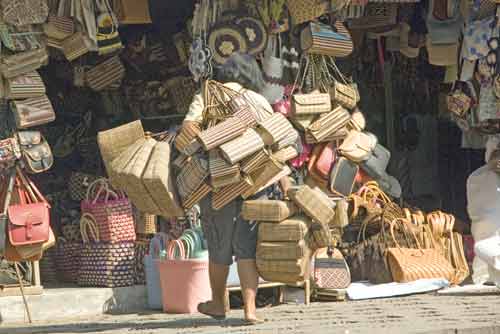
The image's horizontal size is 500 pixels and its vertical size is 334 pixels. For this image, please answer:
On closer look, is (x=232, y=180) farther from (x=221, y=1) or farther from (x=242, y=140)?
(x=221, y=1)

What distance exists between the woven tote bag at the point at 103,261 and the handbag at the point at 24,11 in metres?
1.86

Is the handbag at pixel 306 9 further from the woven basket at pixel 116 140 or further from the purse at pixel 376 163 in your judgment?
the woven basket at pixel 116 140

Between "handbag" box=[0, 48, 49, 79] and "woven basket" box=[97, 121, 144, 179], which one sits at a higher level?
"handbag" box=[0, 48, 49, 79]

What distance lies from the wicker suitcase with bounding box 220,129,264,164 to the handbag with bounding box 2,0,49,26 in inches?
94.2

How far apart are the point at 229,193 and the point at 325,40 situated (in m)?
2.55

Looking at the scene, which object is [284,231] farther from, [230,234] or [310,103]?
[310,103]

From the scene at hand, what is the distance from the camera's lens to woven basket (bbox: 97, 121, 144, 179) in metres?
8.95

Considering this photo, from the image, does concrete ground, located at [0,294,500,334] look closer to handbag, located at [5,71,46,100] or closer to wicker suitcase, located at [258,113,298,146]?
wicker suitcase, located at [258,113,298,146]

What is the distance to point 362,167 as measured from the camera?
38.1 ft

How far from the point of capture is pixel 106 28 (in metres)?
10.9

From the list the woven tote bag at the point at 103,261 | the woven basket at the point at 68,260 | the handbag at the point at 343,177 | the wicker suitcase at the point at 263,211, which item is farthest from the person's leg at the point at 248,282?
the woven basket at the point at 68,260

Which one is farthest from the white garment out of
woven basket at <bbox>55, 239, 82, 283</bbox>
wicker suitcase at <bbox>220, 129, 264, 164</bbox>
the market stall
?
woven basket at <bbox>55, 239, 82, 283</bbox>

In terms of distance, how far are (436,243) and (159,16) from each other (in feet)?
10.8

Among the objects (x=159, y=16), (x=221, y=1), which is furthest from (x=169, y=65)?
(x=221, y=1)
